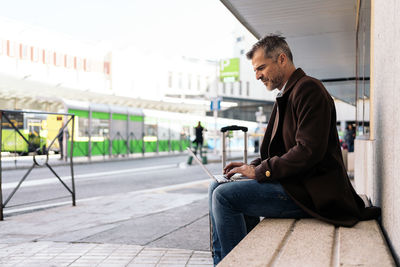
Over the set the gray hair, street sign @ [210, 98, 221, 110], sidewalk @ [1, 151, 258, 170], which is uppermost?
street sign @ [210, 98, 221, 110]

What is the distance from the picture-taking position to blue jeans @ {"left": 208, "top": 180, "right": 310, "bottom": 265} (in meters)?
2.46

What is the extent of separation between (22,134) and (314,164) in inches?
208

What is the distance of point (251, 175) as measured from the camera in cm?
257

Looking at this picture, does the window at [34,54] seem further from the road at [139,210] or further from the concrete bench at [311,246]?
the concrete bench at [311,246]

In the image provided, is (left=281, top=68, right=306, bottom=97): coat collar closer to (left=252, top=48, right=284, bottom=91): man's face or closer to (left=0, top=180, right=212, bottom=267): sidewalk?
(left=252, top=48, right=284, bottom=91): man's face

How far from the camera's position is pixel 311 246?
1.88 m

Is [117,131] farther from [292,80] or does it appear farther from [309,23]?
[292,80]

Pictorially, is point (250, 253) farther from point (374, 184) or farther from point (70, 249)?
point (70, 249)

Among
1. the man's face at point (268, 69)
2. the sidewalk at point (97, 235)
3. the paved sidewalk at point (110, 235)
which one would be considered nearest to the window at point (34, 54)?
the sidewalk at point (97, 235)

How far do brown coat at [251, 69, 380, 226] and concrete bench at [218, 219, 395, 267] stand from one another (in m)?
0.09

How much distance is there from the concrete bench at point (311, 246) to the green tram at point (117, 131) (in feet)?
60.5

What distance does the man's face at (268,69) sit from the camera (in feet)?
8.96

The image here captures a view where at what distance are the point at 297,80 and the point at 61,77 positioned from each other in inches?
1549

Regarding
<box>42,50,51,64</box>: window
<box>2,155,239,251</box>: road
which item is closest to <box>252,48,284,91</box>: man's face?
<box>2,155,239,251</box>: road
